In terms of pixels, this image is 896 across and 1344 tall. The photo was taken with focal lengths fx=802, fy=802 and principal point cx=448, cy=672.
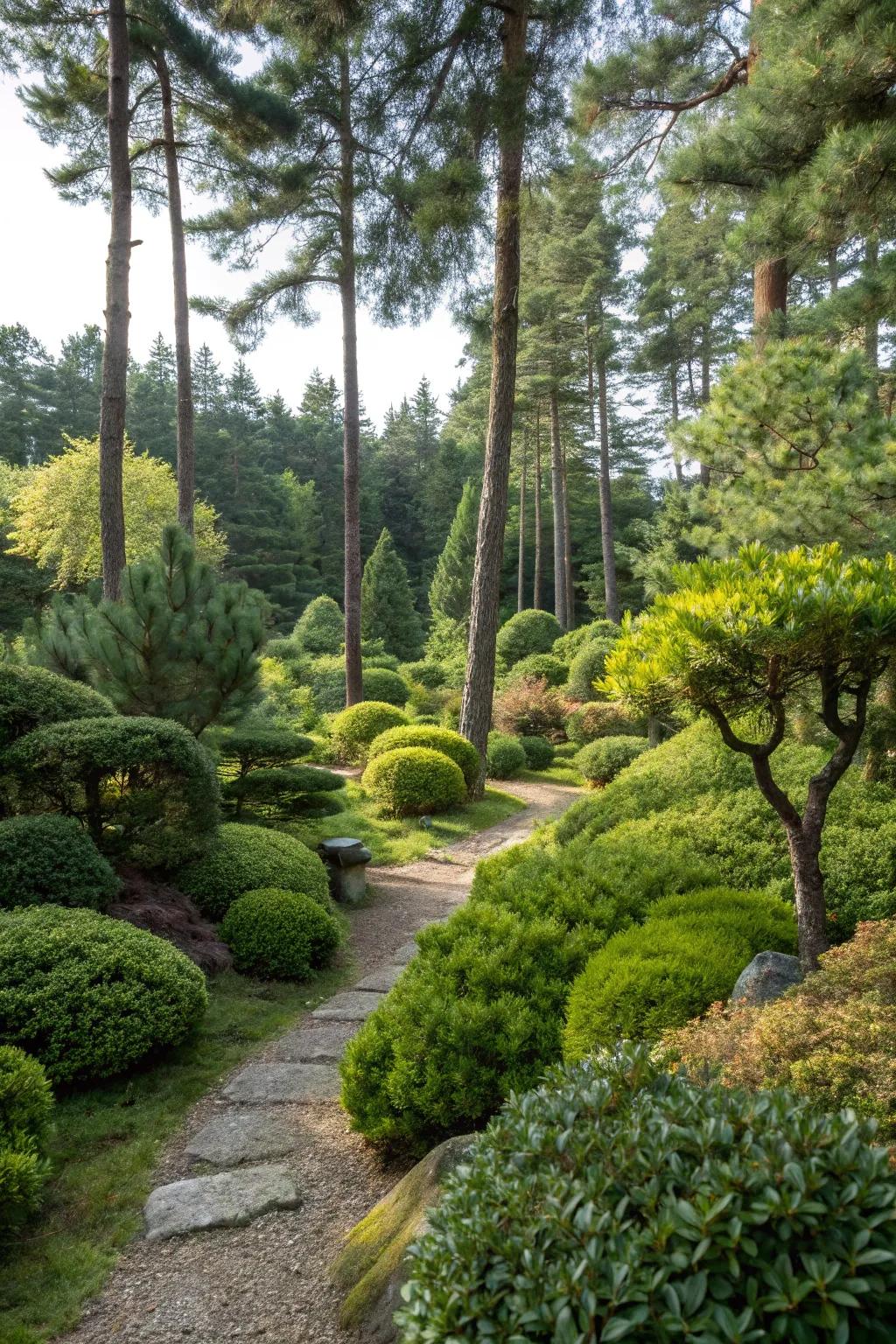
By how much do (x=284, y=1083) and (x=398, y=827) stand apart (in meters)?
6.04

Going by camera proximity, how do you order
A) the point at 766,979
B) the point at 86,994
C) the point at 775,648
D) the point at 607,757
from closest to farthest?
the point at 775,648 < the point at 766,979 < the point at 86,994 < the point at 607,757

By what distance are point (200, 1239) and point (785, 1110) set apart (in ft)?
7.42

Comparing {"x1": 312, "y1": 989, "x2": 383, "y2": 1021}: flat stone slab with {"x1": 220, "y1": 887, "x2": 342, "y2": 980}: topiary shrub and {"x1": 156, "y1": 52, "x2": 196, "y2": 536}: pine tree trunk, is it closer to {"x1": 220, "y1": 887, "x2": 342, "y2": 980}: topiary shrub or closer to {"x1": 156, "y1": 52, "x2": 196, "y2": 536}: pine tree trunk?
{"x1": 220, "y1": 887, "x2": 342, "y2": 980}: topiary shrub

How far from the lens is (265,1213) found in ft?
9.65

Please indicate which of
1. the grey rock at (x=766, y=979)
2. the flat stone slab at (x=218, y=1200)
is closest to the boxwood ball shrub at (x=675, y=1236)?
the grey rock at (x=766, y=979)

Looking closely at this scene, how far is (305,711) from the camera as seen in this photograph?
1656 cm

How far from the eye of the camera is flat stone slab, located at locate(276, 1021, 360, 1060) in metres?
4.28

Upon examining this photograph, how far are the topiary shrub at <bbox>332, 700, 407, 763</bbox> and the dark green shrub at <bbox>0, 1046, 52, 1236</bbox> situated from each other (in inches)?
394

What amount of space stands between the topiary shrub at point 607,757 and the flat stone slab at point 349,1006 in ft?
24.6

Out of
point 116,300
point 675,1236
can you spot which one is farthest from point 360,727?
point 675,1236

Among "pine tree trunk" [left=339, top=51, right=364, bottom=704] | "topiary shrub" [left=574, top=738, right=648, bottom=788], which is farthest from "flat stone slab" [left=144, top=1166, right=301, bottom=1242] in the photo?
"pine tree trunk" [left=339, top=51, right=364, bottom=704]

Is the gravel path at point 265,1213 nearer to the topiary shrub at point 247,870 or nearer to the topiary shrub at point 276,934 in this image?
the topiary shrub at point 276,934

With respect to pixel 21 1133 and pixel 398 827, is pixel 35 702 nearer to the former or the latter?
pixel 21 1133

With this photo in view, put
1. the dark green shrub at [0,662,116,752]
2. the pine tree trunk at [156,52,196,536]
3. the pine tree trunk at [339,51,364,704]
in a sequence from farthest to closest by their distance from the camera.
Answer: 1. the pine tree trunk at [339,51,364,704]
2. the pine tree trunk at [156,52,196,536]
3. the dark green shrub at [0,662,116,752]
